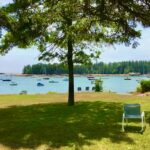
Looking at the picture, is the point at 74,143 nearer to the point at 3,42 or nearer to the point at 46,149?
the point at 46,149

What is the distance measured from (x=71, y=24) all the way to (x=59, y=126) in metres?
7.71

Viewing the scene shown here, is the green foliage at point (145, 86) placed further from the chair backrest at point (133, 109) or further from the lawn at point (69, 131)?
the chair backrest at point (133, 109)

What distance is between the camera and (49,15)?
20203 mm

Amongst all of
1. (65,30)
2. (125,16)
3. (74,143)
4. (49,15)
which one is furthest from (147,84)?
(74,143)

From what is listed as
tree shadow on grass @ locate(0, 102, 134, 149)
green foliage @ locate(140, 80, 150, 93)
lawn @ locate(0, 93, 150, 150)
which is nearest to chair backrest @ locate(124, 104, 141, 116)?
lawn @ locate(0, 93, 150, 150)

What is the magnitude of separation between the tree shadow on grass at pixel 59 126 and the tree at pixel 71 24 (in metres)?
3.43

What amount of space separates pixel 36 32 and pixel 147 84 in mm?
15902

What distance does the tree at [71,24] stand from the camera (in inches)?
585

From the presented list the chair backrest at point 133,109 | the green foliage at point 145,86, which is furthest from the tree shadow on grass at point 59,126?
the green foliage at point 145,86

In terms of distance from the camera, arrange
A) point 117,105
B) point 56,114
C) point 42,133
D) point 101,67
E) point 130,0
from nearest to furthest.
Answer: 1. point 130,0
2. point 42,133
3. point 56,114
4. point 117,105
5. point 101,67

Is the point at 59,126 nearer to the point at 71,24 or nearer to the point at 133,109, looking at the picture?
the point at 133,109

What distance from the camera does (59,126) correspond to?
53.1ft

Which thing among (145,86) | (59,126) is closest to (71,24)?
(59,126)

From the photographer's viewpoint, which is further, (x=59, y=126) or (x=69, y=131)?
(x=59, y=126)
